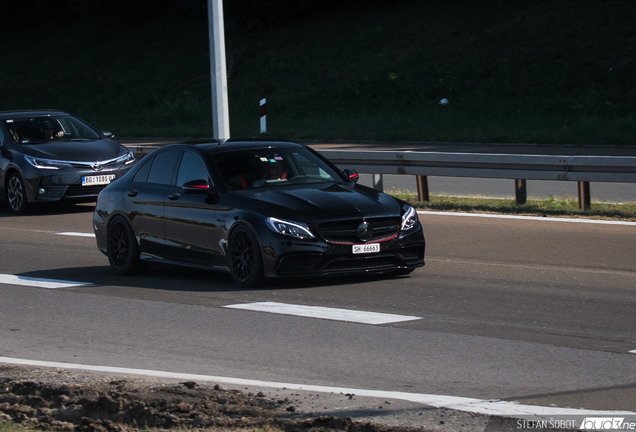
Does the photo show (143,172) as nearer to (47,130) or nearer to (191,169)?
(191,169)

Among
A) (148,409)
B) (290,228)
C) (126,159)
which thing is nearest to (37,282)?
(290,228)

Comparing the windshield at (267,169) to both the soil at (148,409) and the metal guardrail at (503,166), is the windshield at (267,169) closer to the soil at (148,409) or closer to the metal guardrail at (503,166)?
the soil at (148,409)

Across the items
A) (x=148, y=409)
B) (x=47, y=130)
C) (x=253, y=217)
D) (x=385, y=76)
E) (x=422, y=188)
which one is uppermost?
(x=385, y=76)

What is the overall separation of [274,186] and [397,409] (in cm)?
482

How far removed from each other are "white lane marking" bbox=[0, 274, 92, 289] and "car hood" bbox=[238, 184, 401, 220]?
2.20 metres

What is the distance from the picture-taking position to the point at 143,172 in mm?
11016

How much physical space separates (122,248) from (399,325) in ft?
13.8

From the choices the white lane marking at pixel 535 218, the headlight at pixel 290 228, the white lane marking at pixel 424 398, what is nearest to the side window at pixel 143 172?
the headlight at pixel 290 228

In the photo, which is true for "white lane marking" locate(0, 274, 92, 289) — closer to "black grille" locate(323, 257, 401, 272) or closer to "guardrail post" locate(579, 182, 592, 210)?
"black grille" locate(323, 257, 401, 272)

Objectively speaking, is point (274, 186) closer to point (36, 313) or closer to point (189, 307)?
point (189, 307)

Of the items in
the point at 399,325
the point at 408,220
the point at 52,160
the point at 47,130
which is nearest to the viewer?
the point at 399,325

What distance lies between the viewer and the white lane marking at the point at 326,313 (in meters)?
8.04

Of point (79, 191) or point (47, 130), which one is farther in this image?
point (47, 130)

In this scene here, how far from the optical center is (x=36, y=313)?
884 centimetres
